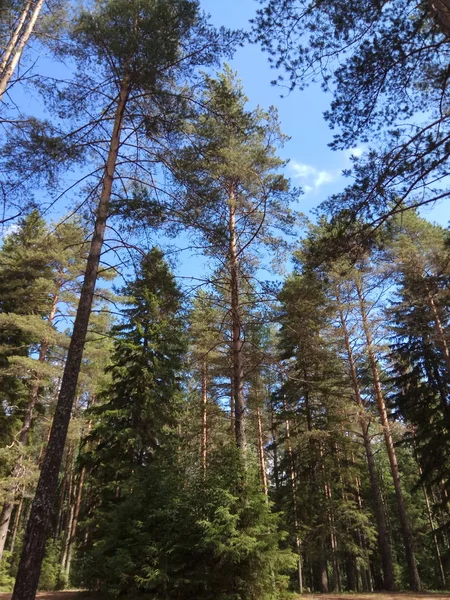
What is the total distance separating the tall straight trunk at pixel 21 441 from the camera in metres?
13.7

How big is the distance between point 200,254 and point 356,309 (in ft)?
26.6

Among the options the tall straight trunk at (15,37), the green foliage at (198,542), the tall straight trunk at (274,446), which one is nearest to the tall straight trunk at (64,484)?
the tall straight trunk at (274,446)

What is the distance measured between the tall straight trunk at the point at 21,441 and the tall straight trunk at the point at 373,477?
12235 mm

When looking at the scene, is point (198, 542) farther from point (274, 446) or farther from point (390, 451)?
point (390, 451)

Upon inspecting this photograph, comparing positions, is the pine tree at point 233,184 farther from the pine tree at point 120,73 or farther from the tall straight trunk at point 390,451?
the tall straight trunk at point 390,451

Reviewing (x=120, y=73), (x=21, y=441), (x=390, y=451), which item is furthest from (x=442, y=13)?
(x=21, y=441)

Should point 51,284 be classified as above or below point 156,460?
above

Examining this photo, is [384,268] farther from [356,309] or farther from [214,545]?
[214,545]

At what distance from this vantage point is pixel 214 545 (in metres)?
7.45

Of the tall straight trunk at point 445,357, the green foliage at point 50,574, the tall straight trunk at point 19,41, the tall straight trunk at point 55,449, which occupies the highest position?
the tall straight trunk at point 19,41

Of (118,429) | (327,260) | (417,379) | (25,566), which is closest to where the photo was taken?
(25,566)

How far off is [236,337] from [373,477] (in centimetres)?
834

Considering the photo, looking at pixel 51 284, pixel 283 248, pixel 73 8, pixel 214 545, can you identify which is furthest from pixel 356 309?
pixel 73 8

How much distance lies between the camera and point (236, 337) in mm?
11109
